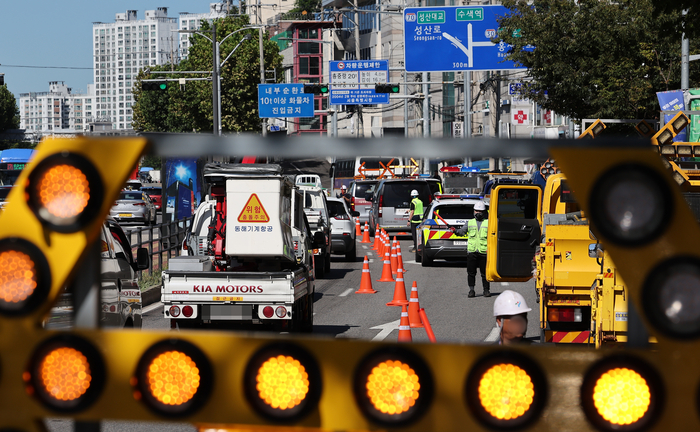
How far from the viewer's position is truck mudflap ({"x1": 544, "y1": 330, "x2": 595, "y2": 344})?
9.87 metres

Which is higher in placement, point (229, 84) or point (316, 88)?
point (229, 84)

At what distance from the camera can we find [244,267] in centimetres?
1232

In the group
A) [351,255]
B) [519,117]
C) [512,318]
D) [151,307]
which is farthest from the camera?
A: [519,117]

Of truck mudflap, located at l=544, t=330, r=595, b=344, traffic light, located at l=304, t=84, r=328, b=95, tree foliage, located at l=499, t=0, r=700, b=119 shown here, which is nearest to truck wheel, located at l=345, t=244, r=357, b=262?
tree foliage, located at l=499, t=0, r=700, b=119

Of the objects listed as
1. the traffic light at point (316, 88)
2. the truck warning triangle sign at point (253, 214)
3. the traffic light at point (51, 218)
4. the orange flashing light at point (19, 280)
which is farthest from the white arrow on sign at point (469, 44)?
the orange flashing light at point (19, 280)

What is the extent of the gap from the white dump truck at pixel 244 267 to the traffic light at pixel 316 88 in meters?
31.7

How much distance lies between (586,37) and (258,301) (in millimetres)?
19971

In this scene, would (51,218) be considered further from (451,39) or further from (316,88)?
(316,88)

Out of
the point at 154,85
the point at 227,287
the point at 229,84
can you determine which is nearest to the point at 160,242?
the point at 227,287

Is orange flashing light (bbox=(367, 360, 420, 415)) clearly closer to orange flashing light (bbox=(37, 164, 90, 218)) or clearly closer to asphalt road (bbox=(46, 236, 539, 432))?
orange flashing light (bbox=(37, 164, 90, 218))

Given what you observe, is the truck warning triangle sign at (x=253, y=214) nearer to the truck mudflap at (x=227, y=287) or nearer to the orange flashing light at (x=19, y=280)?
the truck mudflap at (x=227, y=287)

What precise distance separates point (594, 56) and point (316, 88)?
18611mm

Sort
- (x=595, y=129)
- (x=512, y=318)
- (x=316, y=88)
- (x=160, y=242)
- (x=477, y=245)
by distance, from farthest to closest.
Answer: (x=316, y=88) < (x=160, y=242) < (x=477, y=245) < (x=595, y=129) < (x=512, y=318)

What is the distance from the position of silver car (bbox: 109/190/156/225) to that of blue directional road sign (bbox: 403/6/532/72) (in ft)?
53.9
